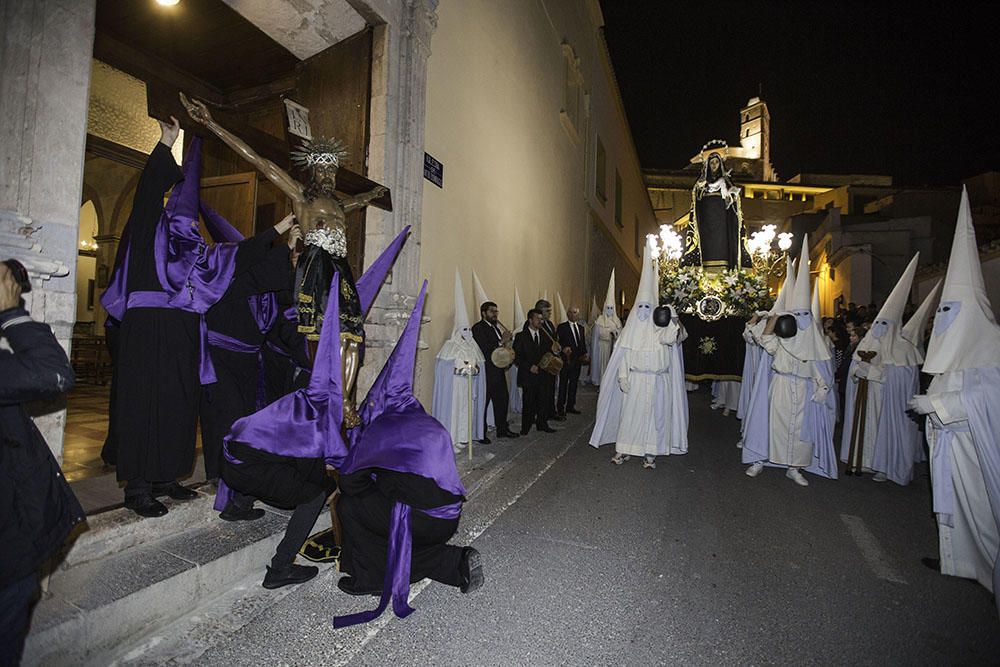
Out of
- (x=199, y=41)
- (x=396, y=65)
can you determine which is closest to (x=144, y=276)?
(x=396, y=65)

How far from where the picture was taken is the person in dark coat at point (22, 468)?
5.79 feet

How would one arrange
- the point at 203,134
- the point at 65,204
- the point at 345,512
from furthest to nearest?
the point at 203,134
the point at 345,512
the point at 65,204

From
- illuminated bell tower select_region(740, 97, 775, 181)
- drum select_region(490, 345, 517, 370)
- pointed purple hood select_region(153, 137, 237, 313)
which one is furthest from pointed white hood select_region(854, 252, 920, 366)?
illuminated bell tower select_region(740, 97, 775, 181)

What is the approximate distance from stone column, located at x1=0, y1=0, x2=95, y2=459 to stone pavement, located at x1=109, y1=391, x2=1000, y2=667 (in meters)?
1.55

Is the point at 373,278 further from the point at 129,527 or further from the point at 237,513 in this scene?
the point at 129,527

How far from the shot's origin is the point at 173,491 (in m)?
3.30

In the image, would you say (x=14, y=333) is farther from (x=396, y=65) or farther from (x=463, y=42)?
(x=463, y=42)

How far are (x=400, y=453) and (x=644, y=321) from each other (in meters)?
4.46

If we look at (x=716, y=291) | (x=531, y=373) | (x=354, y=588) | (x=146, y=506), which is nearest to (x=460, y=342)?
(x=531, y=373)

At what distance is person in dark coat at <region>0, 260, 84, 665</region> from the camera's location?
1765mm

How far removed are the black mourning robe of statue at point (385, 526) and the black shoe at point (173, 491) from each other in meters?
1.02

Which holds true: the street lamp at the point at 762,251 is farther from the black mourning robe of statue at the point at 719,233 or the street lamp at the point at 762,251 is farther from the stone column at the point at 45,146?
the stone column at the point at 45,146

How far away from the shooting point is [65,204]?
2.64 metres

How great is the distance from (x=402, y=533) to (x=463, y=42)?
673cm
